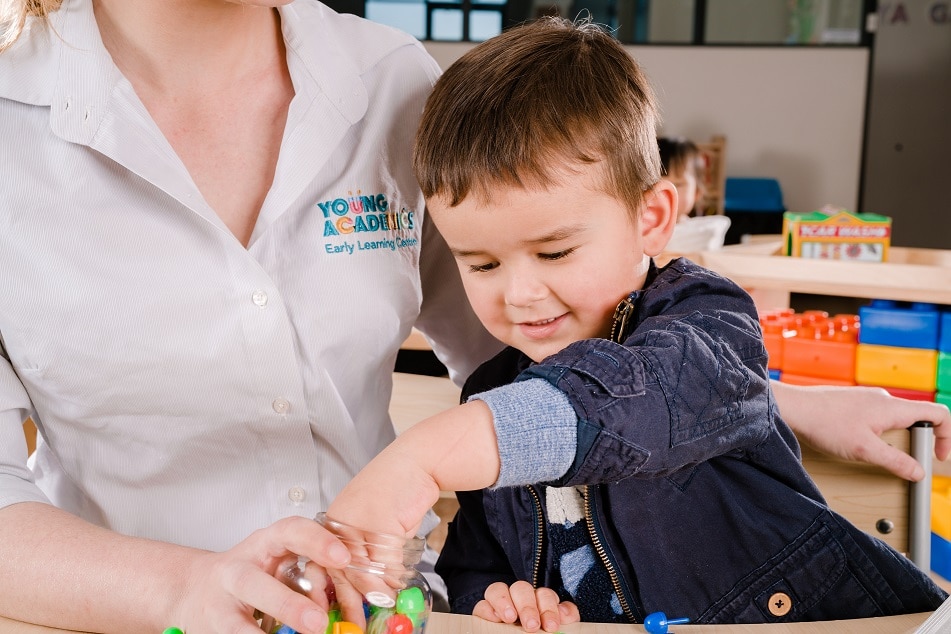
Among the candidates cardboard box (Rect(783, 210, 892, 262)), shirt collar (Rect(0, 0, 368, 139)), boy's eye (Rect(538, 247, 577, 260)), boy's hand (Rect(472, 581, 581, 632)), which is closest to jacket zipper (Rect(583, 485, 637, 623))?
boy's hand (Rect(472, 581, 581, 632))

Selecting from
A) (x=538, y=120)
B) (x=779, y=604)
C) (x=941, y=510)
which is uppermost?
(x=538, y=120)

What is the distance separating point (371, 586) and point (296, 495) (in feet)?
1.36

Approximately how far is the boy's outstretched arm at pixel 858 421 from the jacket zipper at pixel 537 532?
29cm

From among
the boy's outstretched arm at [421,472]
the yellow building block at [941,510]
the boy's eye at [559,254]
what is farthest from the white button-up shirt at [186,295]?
the yellow building block at [941,510]

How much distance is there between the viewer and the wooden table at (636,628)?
75cm

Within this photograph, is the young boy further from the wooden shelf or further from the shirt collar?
the wooden shelf

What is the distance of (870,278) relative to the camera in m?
2.32

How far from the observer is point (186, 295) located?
949mm

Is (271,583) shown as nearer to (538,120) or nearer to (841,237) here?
(538,120)

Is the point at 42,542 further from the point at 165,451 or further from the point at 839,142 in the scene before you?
the point at 839,142

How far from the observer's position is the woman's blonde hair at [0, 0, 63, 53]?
97 cm

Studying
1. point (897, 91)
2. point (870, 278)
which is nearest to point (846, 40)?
point (897, 91)

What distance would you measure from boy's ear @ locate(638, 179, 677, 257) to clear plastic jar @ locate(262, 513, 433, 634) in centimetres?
47

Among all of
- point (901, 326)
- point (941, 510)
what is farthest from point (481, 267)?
point (901, 326)
